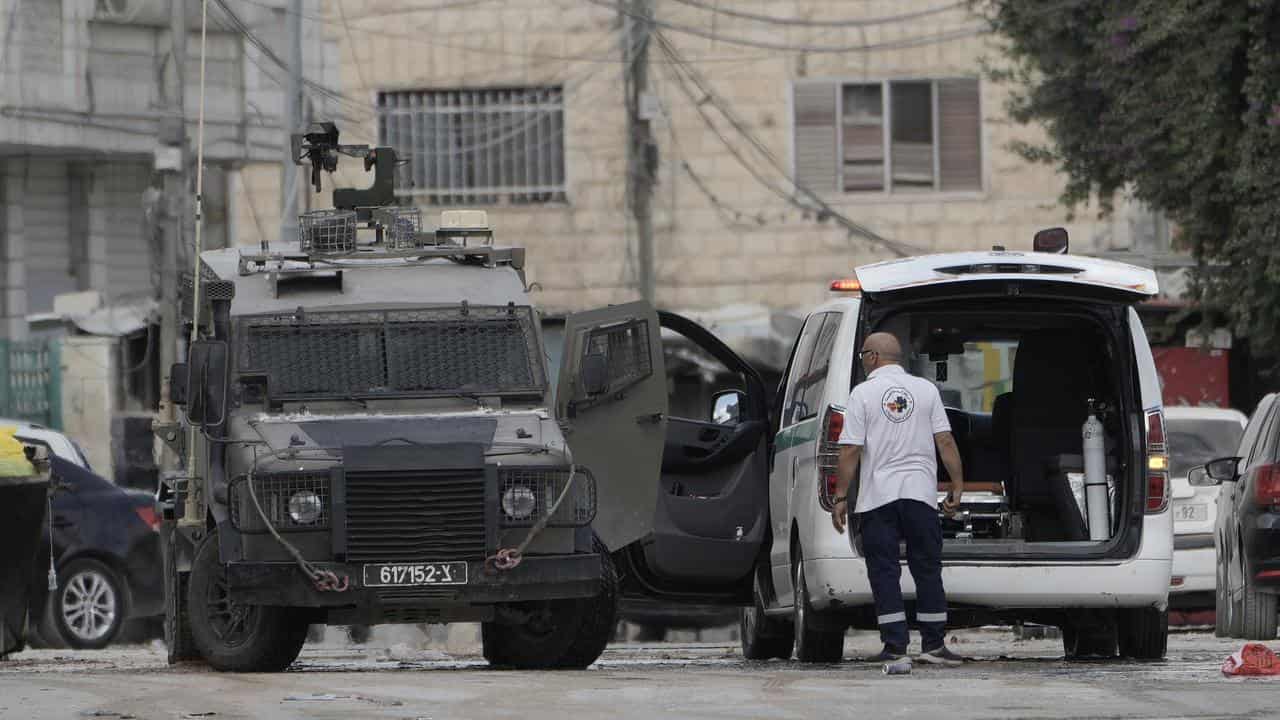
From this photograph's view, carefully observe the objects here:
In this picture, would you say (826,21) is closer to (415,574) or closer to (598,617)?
(598,617)

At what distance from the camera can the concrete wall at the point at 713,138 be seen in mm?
31031

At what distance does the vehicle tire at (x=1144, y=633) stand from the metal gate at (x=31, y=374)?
67.1 ft

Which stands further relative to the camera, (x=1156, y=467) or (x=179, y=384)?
(x=179, y=384)

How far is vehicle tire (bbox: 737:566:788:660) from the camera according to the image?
14.7m

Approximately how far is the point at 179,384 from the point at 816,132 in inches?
745

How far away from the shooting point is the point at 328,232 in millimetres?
14305

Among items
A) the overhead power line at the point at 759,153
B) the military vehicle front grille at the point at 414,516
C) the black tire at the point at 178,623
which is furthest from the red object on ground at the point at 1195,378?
the military vehicle front grille at the point at 414,516

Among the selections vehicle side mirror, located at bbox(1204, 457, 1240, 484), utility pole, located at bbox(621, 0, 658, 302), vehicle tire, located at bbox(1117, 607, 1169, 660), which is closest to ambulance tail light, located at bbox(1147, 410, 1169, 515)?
vehicle tire, located at bbox(1117, 607, 1169, 660)

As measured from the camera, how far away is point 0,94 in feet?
96.1

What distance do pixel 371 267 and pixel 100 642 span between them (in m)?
8.10

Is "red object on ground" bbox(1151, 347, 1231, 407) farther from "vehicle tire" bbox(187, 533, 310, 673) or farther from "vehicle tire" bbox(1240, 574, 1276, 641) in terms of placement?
"vehicle tire" bbox(187, 533, 310, 673)

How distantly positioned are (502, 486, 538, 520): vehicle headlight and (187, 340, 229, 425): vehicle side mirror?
5.30ft

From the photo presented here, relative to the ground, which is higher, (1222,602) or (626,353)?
(626,353)

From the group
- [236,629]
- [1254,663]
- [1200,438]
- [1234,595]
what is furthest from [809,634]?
[1200,438]
